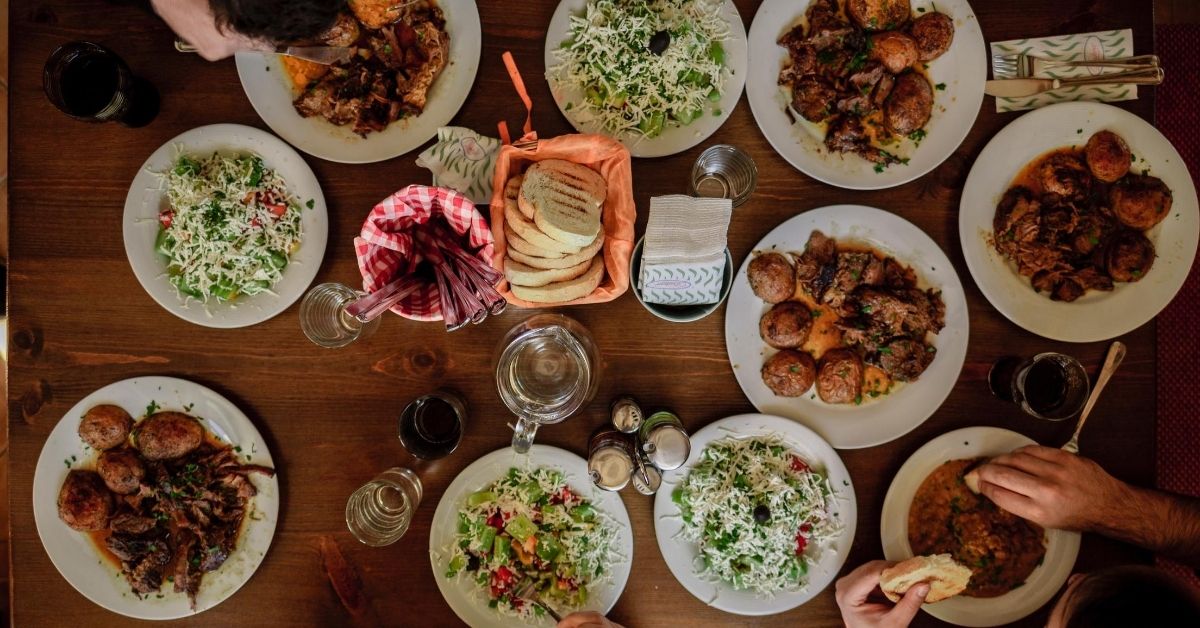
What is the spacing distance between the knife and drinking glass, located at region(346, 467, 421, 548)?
2525mm

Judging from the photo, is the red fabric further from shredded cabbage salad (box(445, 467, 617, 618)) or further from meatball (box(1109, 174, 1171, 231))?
shredded cabbage salad (box(445, 467, 617, 618))

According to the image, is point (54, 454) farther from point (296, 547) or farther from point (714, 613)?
point (714, 613)

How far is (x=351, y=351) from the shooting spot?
2.44 meters

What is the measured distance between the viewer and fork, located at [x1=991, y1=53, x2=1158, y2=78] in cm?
237

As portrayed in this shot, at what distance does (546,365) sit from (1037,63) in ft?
6.83

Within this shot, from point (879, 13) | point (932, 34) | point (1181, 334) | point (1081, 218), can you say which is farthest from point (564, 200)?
point (1181, 334)

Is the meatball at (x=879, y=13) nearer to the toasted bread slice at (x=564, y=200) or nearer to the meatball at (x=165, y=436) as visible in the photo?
the toasted bread slice at (x=564, y=200)

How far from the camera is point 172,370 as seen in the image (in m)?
2.44

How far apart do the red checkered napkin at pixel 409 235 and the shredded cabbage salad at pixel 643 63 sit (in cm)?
61

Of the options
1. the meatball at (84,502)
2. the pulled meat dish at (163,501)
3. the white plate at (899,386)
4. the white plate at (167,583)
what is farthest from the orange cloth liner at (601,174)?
the meatball at (84,502)

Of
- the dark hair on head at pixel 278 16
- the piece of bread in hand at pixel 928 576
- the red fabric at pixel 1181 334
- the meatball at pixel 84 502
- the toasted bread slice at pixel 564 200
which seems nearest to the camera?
the dark hair on head at pixel 278 16

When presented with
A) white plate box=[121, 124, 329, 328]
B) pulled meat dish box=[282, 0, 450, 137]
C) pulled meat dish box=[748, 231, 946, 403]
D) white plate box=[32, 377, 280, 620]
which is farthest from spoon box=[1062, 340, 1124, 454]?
white plate box=[32, 377, 280, 620]

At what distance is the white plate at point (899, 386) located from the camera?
2373mm

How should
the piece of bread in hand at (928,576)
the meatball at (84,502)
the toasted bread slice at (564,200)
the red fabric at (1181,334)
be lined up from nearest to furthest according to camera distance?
1. the toasted bread slice at (564,200)
2. the piece of bread in hand at (928,576)
3. the meatball at (84,502)
4. the red fabric at (1181,334)
